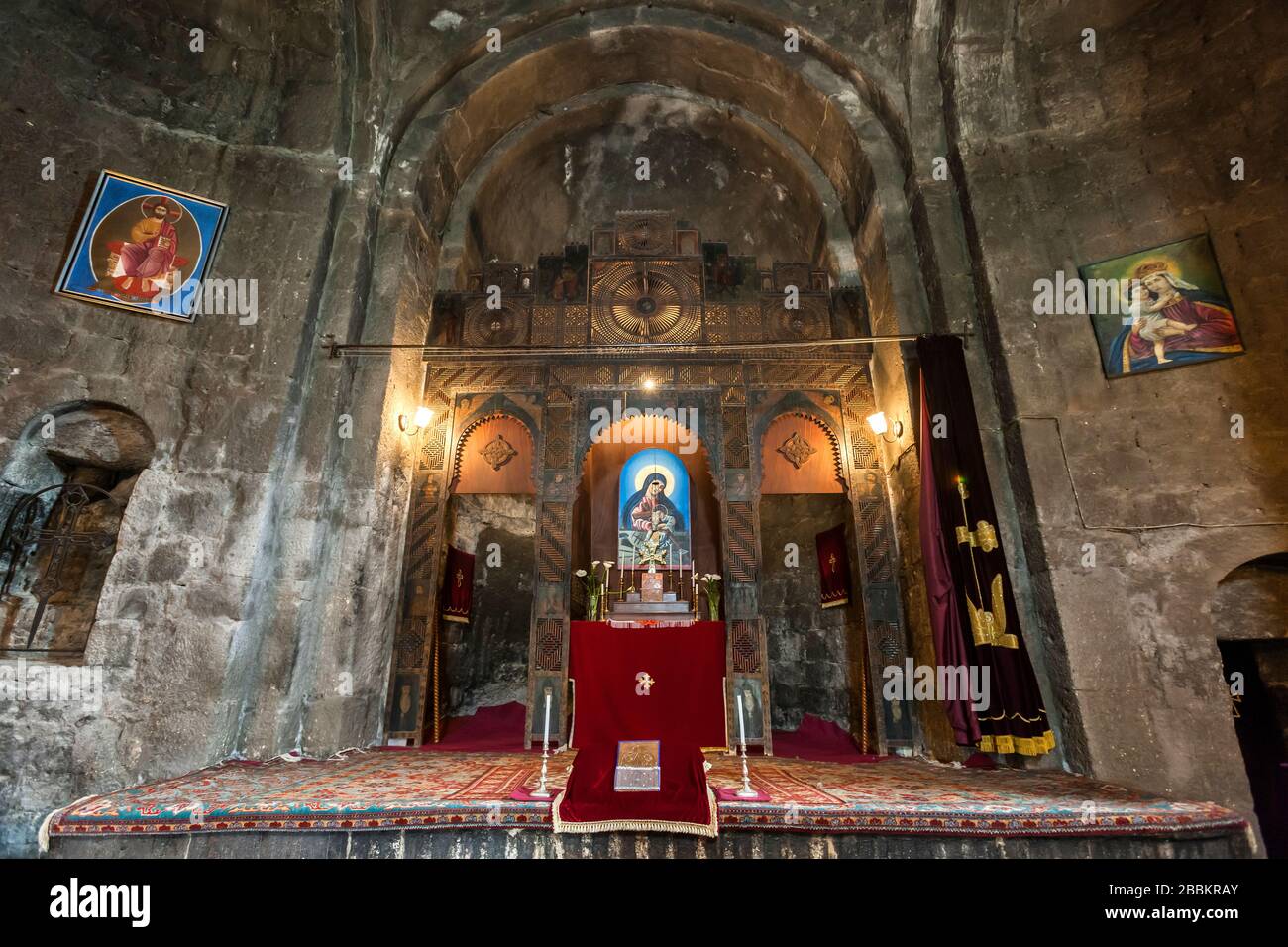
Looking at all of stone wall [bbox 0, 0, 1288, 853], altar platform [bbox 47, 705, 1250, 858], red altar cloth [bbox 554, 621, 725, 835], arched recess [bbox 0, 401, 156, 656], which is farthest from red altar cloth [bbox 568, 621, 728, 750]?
arched recess [bbox 0, 401, 156, 656]

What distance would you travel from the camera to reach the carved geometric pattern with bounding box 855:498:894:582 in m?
7.19

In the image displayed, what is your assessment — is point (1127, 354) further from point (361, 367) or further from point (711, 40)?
point (361, 367)

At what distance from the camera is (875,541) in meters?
7.36

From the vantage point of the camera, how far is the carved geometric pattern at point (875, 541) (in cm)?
719

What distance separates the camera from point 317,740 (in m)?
5.96

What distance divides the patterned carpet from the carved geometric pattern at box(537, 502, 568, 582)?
8.95ft

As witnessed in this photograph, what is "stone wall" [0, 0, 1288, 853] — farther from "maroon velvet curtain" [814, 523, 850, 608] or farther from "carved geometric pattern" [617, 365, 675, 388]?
"carved geometric pattern" [617, 365, 675, 388]

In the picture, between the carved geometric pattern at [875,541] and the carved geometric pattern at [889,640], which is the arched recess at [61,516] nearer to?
the carved geometric pattern at [875,541]

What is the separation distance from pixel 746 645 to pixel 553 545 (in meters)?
2.80

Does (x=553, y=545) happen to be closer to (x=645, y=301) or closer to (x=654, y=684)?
(x=654, y=684)

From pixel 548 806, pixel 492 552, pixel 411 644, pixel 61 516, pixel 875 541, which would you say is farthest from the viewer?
pixel 492 552

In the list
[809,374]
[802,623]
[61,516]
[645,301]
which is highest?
[645,301]

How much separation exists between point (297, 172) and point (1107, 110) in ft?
33.0

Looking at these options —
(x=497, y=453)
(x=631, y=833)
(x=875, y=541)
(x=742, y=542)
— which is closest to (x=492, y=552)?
(x=497, y=453)
